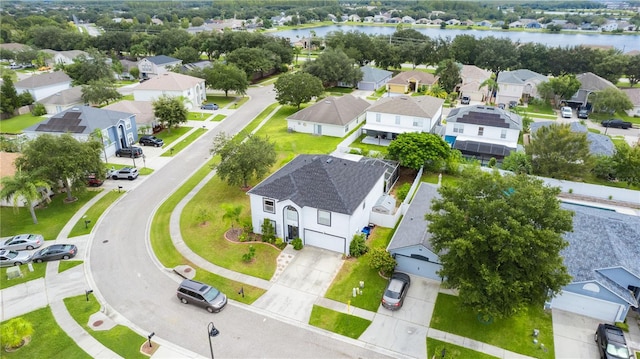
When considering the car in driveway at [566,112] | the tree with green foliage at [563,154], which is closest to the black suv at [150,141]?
the tree with green foliage at [563,154]

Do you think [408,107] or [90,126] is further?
[408,107]

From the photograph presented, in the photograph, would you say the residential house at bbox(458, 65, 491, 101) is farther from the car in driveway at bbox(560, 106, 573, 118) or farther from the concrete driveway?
→ the concrete driveway

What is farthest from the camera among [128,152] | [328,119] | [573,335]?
[328,119]

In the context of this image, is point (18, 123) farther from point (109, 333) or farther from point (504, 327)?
point (504, 327)

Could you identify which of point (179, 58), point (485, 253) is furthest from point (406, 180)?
point (179, 58)


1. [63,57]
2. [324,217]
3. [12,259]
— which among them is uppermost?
[63,57]

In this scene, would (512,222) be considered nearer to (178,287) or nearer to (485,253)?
(485,253)

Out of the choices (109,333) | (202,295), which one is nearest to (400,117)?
(202,295)

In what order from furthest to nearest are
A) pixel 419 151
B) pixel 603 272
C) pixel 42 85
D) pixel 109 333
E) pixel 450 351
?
1. pixel 42 85
2. pixel 419 151
3. pixel 603 272
4. pixel 109 333
5. pixel 450 351
